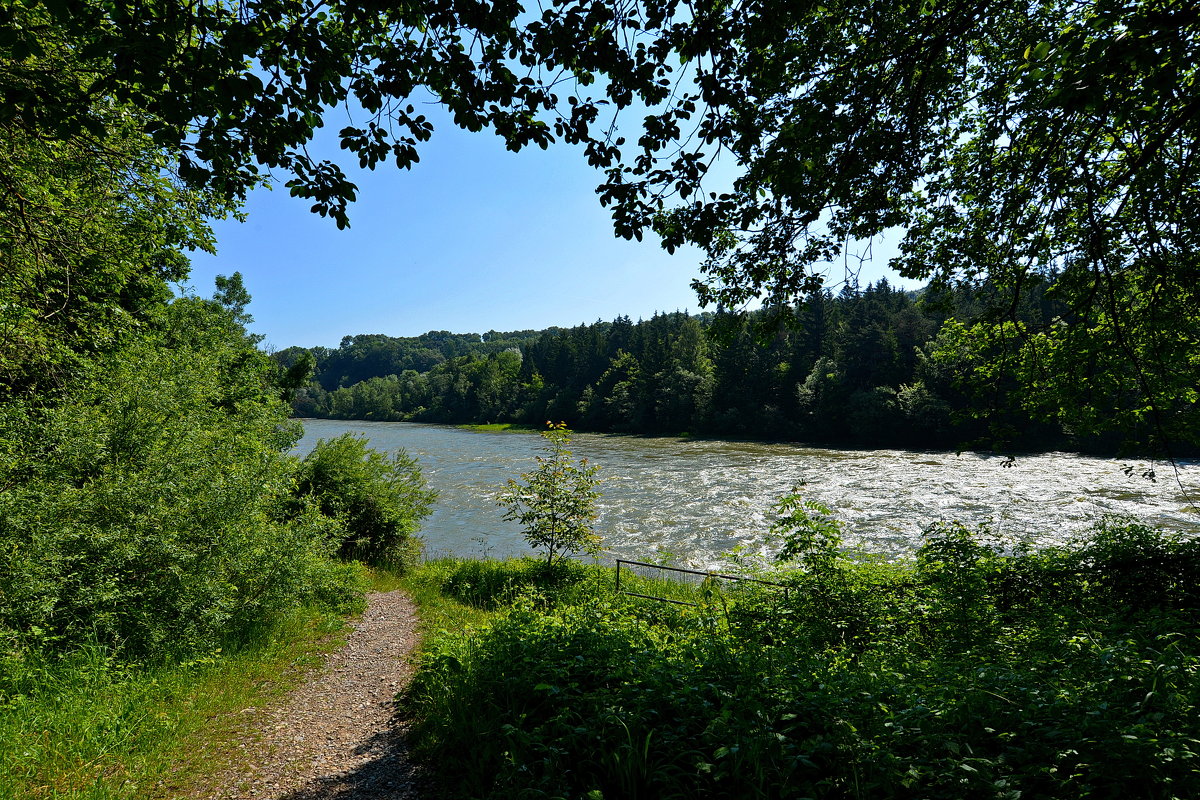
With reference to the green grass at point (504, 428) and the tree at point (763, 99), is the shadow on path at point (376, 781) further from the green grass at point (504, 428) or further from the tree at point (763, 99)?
the green grass at point (504, 428)

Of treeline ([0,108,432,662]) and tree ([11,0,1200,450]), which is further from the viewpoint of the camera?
treeline ([0,108,432,662])

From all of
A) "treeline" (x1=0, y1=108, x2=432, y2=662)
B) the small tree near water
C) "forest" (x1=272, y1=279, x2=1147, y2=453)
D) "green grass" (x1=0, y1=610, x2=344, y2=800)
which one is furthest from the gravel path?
"forest" (x1=272, y1=279, x2=1147, y2=453)

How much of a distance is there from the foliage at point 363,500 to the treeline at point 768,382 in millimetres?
11072

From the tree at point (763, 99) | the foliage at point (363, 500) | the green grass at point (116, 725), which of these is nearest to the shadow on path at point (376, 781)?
the green grass at point (116, 725)

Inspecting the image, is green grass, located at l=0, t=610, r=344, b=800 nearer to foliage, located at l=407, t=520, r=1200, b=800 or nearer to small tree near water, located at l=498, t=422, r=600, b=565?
foliage, located at l=407, t=520, r=1200, b=800

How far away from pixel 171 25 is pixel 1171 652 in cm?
879

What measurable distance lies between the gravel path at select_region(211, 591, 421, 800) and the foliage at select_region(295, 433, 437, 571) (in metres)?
8.36

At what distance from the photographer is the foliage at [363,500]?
54.0 feet

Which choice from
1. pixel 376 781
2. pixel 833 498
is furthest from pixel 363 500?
pixel 833 498

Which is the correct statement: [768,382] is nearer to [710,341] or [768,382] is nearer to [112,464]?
[710,341]

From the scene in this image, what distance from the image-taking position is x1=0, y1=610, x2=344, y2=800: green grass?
4258 millimetres

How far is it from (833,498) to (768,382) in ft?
129

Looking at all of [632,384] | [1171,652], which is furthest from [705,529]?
→ [632,384]

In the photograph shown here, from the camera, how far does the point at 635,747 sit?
3635 millimetres
